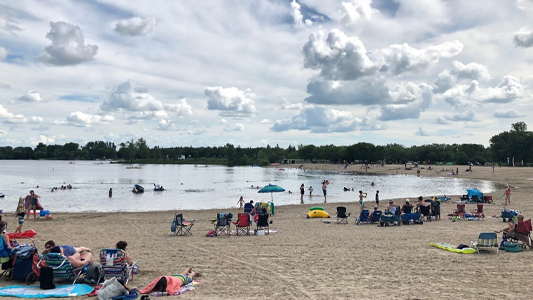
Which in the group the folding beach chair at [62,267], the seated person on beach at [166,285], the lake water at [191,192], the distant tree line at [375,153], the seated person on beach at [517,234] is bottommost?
the lake water at [191,192]

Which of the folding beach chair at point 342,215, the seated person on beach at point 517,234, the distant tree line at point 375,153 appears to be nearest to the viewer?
the seated person on beach at point 517,234

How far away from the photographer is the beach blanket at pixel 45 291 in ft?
22.8

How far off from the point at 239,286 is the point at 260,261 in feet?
6.85

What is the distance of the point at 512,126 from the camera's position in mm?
100000

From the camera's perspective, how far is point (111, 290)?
6777 mm

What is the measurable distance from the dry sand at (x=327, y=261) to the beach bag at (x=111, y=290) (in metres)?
0.88

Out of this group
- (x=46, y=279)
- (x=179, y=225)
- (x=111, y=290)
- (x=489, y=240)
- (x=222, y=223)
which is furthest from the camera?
(x=179, y=225)

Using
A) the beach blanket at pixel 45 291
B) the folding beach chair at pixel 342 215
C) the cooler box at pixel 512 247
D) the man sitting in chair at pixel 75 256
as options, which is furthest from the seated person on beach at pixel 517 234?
the man sitting in chair at pixel 75 256

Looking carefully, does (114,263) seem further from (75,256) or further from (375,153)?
(375,153)

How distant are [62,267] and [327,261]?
5870 millimetres

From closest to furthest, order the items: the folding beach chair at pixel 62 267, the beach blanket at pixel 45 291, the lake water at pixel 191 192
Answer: the beach blanket at pixel 45 291, the folding beach chair at pixel 62 267, the lake water at pixel 191 192

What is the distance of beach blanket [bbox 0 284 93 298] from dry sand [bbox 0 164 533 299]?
0.65 m

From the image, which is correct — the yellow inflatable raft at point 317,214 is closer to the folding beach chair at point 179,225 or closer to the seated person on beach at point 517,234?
the folding beach chair at point 179,225

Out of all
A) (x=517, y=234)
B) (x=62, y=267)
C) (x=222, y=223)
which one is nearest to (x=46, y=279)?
(x=62, y=267)
